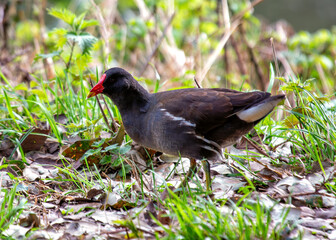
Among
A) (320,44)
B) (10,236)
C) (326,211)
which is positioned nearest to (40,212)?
(10,236)

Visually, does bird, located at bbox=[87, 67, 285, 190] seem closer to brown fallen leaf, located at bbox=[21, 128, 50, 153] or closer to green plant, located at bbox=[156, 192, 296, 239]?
green plant, located at bbox=[156, 192, 296, 239]

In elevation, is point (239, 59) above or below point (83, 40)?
below

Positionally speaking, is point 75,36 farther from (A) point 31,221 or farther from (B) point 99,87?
(A) point 31,221

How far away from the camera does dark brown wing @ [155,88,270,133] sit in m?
3.60

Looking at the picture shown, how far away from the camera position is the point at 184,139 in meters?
3.62

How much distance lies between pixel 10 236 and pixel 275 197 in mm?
1760

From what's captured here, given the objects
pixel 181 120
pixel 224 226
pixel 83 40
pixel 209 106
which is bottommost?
pixel 224 226

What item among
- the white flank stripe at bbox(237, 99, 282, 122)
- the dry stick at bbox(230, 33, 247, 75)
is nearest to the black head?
the white flank stripe at bbox(237, 99, 282, 122)

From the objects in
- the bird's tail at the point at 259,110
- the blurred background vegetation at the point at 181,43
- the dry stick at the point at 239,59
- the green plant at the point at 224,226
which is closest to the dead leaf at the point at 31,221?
the green plant at the point at 224,226

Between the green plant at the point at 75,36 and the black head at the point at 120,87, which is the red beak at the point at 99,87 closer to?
the black head at the point at 120,87

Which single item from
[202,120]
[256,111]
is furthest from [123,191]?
[256,111]

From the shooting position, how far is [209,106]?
3.62 metres

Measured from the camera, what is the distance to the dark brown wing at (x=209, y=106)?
360 centimetres

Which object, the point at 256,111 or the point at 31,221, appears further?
the point at 256,111
